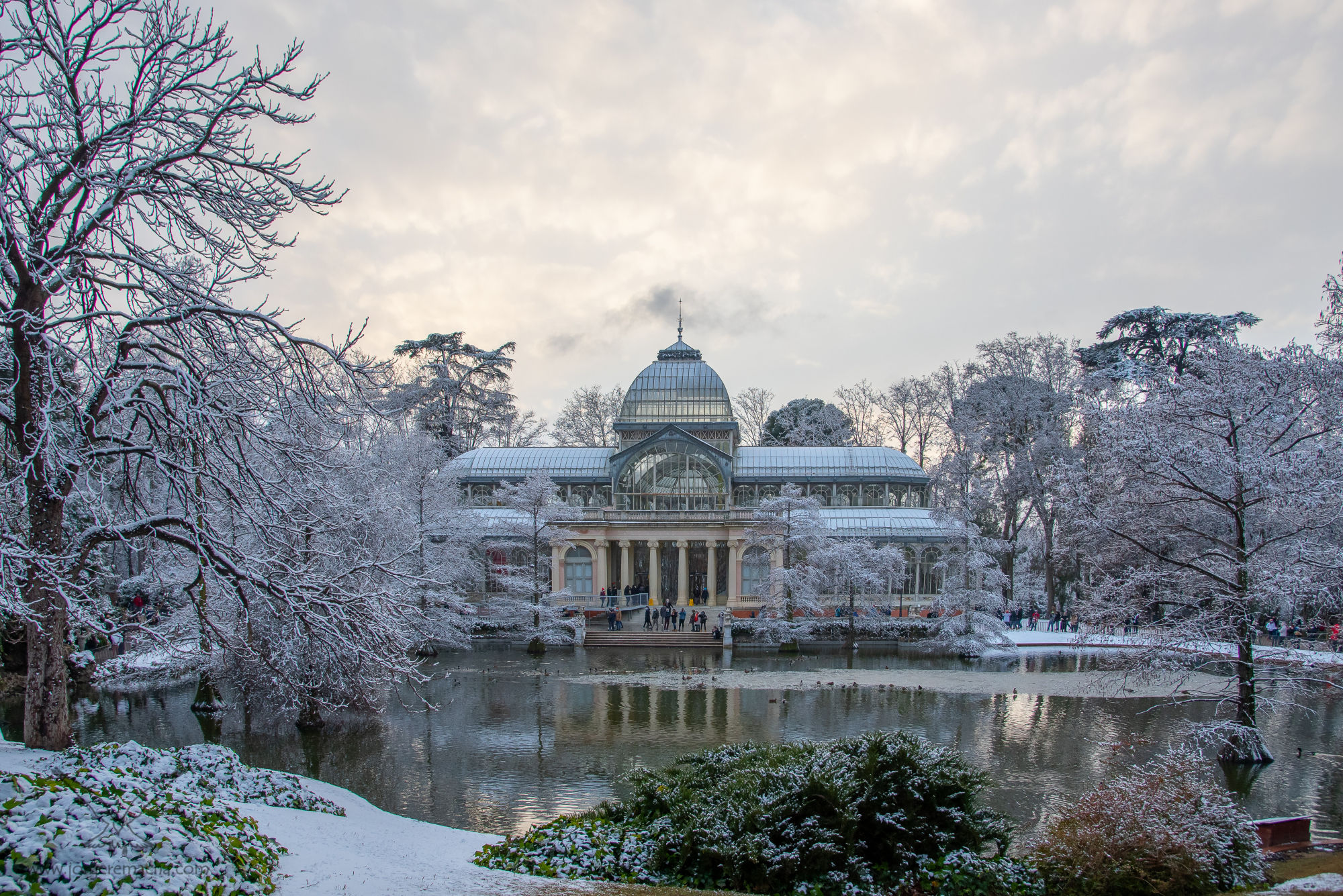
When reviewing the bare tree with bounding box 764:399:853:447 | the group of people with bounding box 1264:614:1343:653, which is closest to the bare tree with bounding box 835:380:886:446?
the bare tree with bounding box 764:399:853:447

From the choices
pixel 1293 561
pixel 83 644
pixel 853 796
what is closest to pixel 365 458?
pixel 83 644

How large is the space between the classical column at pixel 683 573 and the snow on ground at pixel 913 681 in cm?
1580

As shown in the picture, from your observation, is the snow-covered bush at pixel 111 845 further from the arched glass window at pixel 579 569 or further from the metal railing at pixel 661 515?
the arched glass window at pixel 579 569

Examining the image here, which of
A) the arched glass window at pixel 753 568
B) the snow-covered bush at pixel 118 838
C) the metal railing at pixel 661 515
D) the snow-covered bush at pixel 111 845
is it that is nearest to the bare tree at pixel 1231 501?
the snow-covered bush at pixel 118 838

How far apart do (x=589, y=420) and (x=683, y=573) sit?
24678mm

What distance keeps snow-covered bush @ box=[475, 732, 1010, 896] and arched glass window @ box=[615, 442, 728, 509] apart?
116ft

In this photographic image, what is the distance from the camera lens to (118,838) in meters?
5.68

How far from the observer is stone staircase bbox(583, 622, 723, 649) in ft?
111

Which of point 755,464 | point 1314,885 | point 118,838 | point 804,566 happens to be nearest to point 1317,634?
point 804,566

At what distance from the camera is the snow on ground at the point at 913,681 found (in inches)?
935

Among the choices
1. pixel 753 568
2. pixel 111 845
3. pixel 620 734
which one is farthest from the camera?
pixel 753 568

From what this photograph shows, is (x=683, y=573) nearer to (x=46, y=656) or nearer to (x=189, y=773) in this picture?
(x=189, y=773)

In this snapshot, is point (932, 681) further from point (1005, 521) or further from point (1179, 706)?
point (1005, 521)

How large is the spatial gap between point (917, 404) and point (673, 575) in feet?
73.4
